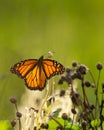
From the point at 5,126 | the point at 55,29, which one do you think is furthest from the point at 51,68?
the point at 55,29

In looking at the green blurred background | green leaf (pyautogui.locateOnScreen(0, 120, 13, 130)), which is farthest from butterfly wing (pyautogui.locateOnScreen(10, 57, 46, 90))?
the green blurred background

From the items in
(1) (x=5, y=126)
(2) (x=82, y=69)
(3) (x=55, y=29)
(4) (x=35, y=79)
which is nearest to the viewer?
(2) (x=82, y=69)

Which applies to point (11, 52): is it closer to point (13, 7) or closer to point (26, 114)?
point (13, 7)

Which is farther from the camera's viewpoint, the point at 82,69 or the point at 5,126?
the point at 5,126

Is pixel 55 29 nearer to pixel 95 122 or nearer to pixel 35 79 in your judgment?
pixel 35 79

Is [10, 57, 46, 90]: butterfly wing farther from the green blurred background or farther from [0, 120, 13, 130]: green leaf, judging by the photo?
the green blurred background

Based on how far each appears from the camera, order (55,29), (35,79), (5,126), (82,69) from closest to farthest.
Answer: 1. (82,69)
2. (5,126)
3. (35,79)
4. (55,29)

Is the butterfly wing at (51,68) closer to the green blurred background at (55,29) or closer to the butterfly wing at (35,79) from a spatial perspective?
the butterfly wing at (35,79)

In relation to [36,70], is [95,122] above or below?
below
